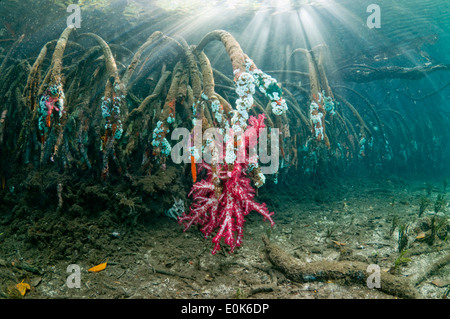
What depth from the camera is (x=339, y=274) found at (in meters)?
1.94

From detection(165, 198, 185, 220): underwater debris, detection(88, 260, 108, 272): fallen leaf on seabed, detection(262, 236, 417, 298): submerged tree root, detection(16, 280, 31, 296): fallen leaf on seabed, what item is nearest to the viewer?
detection(16, 280, 31, 296): fallen leaf on seabed

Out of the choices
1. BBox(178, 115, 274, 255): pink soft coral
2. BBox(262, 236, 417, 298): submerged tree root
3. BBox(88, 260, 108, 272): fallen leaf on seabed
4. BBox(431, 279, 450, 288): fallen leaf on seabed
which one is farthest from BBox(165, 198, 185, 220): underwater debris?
BBox(431, 279, 450, 288): fallen leaf on seabed

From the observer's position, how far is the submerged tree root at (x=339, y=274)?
1.79 meters

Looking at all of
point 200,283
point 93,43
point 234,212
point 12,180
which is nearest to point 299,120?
point 234,212

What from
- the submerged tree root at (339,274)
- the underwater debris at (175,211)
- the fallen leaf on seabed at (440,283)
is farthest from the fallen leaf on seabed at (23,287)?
the fallen leaf on seabed at (440,283)

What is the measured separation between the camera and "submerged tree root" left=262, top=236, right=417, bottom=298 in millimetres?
1787

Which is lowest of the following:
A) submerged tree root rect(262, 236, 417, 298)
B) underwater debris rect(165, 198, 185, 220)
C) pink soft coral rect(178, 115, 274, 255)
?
submerged tree root rect(262, 236, 417, 298)

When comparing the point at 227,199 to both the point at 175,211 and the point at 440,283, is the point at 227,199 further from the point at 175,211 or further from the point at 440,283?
the point at 440,283

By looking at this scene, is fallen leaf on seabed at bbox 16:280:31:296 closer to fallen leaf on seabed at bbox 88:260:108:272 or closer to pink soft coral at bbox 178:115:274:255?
fallen leaf on seabed at bbox 88:260:108:272

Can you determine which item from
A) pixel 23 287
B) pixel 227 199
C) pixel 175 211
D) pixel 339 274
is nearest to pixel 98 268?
pixel 23 287

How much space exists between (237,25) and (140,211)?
464cm

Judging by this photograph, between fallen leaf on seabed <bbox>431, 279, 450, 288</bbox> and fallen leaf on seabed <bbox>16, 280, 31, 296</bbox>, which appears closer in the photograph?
fallen leaf on seabed <bbox>16, 280, 31, 296</bbox>

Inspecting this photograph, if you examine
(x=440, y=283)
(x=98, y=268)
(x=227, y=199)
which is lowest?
(x=440, y=283)
